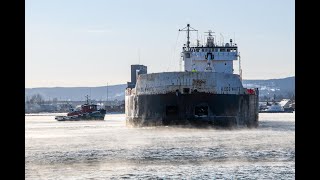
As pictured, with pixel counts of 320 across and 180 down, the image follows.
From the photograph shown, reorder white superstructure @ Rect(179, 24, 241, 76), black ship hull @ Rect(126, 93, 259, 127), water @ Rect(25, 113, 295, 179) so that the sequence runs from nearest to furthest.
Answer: water @ Rect(25, 113, 295, 179)
black ship hull @ Rect(126, 93, 259, 127)
white superstructure @ Rect(179, 24, 241, 76)

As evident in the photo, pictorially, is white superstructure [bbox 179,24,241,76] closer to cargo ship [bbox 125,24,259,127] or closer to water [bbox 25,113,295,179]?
cargo ship [bbox 125,24,259,127]

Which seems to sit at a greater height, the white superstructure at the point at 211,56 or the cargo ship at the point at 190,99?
the white superstructure at the point at 211,56

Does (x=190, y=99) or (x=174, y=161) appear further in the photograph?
(x=190, y=99)

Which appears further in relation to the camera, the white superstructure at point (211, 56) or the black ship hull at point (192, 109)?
the white superstructure at point (211, 56)

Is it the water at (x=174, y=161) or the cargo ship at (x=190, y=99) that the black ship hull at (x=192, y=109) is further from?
the water at (x=174, y=161)

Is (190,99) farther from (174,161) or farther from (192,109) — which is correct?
(174,161)

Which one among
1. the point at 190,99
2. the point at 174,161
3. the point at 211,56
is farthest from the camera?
the point at 211,56

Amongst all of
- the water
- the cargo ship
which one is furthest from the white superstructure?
the water

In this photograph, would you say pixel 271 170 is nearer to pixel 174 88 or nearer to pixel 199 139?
pixel 199 139

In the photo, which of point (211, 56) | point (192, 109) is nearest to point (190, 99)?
point (192, 109)

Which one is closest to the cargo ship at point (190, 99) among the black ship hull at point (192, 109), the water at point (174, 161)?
the black ship hull at point (192, 109)

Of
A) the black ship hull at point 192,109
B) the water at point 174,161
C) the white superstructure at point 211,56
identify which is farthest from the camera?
the white superstructure at point 211,56

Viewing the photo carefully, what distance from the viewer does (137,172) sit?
Result: 27.2 m
